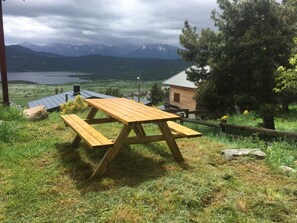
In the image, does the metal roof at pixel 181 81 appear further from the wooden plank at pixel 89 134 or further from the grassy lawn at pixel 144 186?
the wooden plank at pixel 89 134

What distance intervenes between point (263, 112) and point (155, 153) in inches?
255

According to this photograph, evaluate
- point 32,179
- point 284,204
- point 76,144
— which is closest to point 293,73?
point 284,204

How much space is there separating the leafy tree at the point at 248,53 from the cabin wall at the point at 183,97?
55.7 feet

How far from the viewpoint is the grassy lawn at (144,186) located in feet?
12.4

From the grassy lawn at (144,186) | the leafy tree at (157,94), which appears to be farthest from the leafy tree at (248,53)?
the leafy tree at (157,94)

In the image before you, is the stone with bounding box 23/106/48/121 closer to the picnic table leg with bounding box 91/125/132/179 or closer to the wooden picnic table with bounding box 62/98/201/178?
the wooden picnic table with bounding box 62/98/201/178

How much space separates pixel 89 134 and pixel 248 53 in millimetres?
8478

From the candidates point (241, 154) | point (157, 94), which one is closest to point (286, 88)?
point (241, 154)

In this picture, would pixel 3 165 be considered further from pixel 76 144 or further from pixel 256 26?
pixel 256 26

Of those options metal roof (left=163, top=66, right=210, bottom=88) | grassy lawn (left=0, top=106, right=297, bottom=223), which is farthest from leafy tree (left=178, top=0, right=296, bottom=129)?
metal roof (left=163, top=66, right=210, bottom=88)

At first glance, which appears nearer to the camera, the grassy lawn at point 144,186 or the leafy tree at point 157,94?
the grassy lawn at point 144,186

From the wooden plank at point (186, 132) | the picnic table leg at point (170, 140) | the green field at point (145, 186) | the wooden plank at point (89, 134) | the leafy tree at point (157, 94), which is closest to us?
the green field at point (145, 186)

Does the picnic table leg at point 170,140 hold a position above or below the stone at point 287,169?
above

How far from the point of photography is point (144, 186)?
4.49 meters
